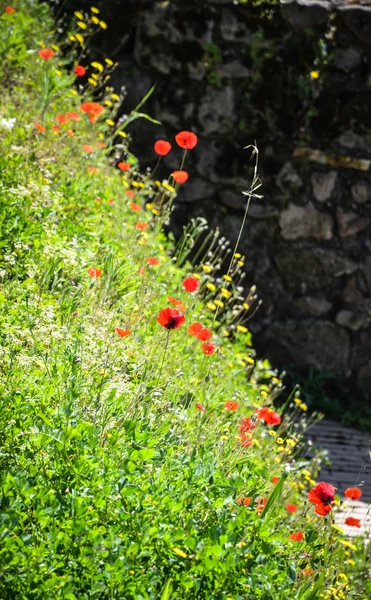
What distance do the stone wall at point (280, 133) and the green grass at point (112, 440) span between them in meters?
1.56

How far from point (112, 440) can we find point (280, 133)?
3705 mm

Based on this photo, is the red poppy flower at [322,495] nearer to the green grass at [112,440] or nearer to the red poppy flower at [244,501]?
the green grass at [112,440]

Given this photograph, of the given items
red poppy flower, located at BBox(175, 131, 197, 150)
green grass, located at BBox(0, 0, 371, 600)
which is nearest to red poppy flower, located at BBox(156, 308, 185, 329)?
green grass, located at BBox(0, 0, 371, 600)

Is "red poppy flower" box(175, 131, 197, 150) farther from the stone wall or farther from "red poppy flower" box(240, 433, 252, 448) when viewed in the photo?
the stone wall

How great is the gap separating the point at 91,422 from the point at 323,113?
12.5 ft

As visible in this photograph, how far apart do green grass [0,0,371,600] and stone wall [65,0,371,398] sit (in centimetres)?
156

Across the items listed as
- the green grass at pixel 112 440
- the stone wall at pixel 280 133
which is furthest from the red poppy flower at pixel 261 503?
the stone wall at pixel 280 133

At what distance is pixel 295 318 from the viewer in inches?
221

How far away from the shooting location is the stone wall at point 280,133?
17.4 feet

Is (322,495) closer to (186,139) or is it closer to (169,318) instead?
(169,318)

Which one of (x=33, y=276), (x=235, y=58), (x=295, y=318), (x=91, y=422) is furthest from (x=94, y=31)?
A: (x=91, y=422)

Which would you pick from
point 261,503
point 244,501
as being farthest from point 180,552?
point 261,503

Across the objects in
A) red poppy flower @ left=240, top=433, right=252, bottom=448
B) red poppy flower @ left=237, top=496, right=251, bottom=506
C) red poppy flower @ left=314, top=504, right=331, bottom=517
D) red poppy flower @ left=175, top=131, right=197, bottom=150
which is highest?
red poppy flower @ left=175, top=131, right=197, bottom=150

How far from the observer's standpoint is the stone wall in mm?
5312
